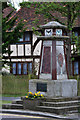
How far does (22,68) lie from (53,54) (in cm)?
1845

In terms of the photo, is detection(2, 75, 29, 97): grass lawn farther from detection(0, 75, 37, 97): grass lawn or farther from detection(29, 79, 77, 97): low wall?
detection(29, 79, 77, 97): low wall

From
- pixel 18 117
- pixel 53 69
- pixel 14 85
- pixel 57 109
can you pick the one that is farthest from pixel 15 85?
pixel 18 117

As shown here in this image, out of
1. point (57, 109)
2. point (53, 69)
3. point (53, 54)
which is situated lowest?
point (57, 109)

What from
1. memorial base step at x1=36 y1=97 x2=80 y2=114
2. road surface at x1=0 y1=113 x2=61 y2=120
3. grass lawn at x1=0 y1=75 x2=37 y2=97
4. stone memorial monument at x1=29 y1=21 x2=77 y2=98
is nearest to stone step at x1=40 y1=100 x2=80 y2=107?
→ memorial base step at x1=36 y1=97 x2=80 y2=114

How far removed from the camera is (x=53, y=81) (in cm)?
1764

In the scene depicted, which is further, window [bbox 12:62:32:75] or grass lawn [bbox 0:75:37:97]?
window [bbox 12:62:32:75]

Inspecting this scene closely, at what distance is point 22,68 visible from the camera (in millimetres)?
36438

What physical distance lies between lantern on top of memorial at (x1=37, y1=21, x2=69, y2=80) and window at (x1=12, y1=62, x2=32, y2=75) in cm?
1712

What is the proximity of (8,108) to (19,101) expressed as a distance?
0.65 meters

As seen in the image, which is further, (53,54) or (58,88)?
(53,54)

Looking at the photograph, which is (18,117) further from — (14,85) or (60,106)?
(14,85)

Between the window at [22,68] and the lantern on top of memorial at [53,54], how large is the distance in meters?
17.1

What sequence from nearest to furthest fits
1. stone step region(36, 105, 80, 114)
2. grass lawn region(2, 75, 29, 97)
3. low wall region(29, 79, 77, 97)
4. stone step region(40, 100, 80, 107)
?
stone step region(36, 105, 80, 114), stone step region(40, 100, 80, 107), low wall region(29, 79, 77, 97), grass lawn region(2, 75, 29, 97)

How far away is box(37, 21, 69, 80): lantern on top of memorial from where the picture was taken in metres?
18.1
